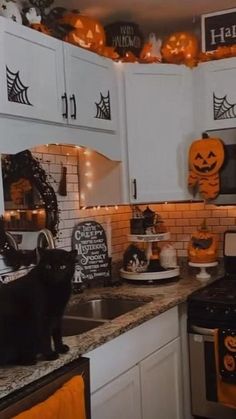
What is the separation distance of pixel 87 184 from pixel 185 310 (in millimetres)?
931

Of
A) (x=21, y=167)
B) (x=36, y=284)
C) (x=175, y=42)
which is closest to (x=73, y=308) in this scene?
(x=21, y=167)

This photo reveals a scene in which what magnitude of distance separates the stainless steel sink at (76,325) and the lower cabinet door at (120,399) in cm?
29

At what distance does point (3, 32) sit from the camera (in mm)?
1879

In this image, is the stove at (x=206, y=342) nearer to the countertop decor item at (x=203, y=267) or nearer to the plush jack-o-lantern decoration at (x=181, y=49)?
the countertop decor item at (x=203, y=267)

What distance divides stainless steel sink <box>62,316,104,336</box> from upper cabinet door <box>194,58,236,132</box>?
4.42 ft

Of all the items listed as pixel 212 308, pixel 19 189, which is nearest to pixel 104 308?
pixel 212 308

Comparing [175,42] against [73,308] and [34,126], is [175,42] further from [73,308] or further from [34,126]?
[73,308]

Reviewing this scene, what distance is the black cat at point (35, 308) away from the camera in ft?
5.06

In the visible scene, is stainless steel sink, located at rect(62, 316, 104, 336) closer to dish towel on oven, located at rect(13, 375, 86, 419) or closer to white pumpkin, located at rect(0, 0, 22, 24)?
dish towel on oven, located at rect(13, 375, 86, 419)

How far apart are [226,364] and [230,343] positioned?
11 cm

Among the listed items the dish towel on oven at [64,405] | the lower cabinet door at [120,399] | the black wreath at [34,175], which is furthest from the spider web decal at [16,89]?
the lower cabinet door at [120,399]

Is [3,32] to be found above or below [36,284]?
above

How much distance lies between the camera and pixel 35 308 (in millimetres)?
1563

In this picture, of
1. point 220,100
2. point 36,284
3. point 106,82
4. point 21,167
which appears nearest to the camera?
point 36,284
